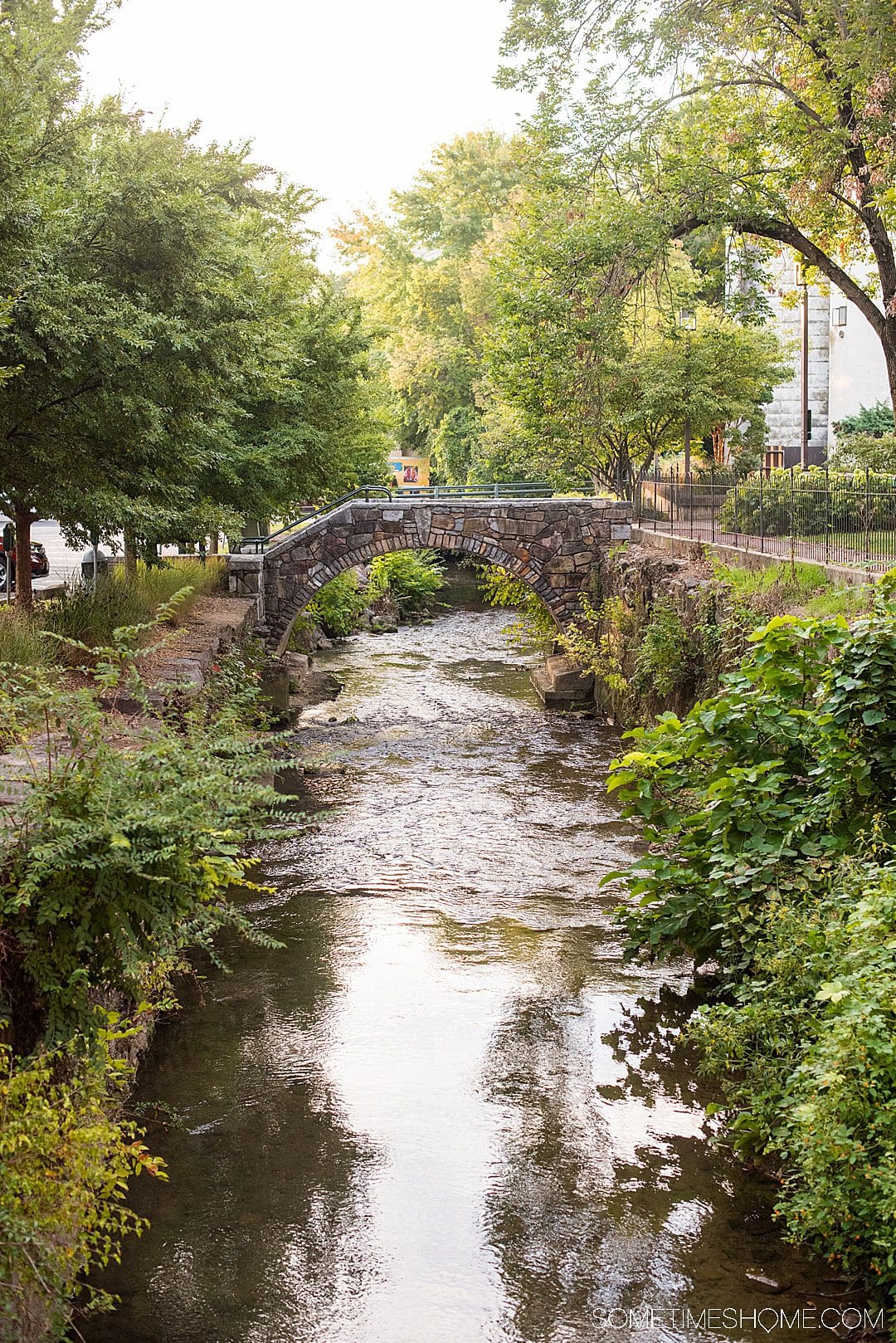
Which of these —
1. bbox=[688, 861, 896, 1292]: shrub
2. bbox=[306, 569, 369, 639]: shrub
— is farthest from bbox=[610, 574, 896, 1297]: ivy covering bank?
bbox=[306, 569, 369, 639]: shrub

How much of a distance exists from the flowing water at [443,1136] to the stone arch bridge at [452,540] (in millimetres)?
10064

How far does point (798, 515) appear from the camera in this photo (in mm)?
18578

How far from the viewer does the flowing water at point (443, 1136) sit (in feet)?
23.7

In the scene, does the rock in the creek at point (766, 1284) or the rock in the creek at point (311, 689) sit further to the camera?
the rock in the creek at point (311, 689)

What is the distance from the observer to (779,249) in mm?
22828

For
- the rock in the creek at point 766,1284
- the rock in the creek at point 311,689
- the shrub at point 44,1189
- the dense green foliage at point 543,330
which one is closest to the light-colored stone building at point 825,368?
the dense green foliage at point 543,330

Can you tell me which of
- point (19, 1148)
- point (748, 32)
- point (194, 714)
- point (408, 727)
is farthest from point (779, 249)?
point (19, 1148)

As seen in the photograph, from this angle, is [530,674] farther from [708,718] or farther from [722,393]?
Result: [708,718]

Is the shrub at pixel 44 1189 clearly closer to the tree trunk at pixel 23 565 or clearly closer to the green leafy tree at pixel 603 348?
the tree trunk at pixel 23 565

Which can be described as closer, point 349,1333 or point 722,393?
point 349,1333

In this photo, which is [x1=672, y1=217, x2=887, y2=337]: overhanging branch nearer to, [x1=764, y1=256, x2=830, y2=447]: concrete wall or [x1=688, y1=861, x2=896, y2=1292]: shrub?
[x1=688, y1=861, x2=896, y2=1292]: shrub

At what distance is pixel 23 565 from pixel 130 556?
370 centimetres

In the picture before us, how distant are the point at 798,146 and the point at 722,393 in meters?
11.3

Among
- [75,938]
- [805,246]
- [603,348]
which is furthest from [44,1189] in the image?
[603,348]
